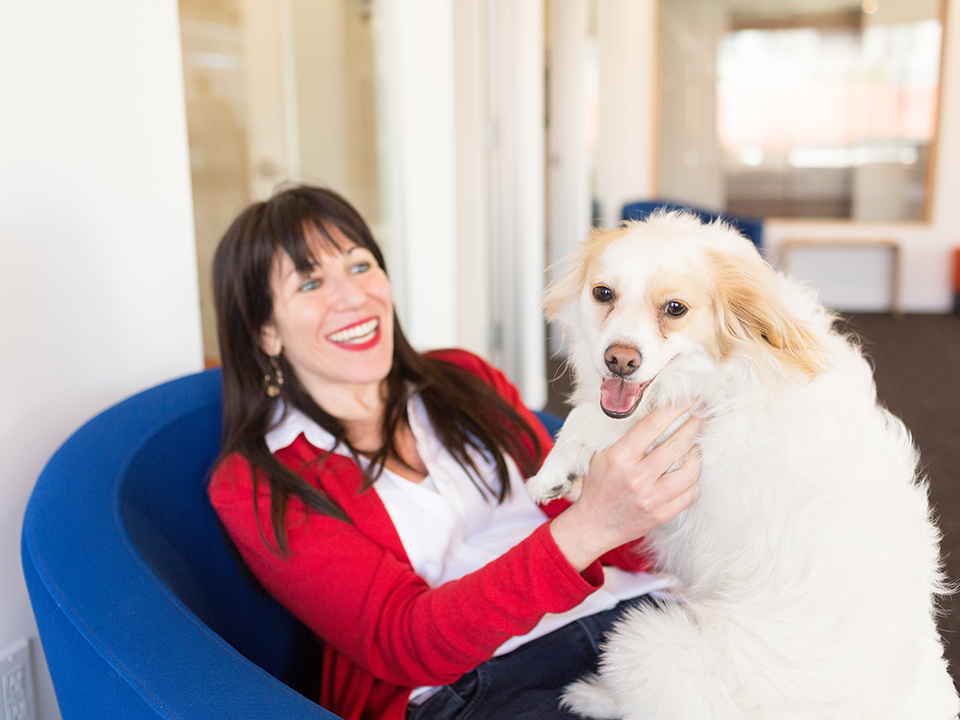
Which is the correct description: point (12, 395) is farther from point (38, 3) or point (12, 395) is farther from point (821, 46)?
point (821, 46)

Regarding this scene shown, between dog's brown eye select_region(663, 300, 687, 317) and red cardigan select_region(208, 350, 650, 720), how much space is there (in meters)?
0.37

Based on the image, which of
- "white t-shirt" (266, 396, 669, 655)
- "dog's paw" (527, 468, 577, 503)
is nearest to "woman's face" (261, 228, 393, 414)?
"white t-shirt" (266, 396, 669, 655)

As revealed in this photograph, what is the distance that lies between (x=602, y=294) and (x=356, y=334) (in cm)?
50

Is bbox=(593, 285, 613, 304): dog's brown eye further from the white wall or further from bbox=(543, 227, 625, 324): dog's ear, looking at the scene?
the white wall

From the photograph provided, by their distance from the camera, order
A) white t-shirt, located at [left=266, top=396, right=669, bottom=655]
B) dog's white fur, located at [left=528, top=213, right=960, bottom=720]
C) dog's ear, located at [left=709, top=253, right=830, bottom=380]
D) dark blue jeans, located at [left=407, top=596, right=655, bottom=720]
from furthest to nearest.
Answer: white t-shirt, located at [left=266, top=396, right=669, bottom=655] → dark blue jeans, located at [left=407, top=596, right=655, bottom=720] → dog's ear, located at [left=709, top=253, right=830, bottom=380] → dog's white fur, located at [left=528, top=213, right=960, bottom=720]

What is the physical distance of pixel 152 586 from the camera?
2.97 ft

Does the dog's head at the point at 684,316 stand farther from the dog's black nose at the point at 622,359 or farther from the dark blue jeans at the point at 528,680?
the dark blue jeans at the point at 528,680

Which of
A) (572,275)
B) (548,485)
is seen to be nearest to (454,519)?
(548,485)

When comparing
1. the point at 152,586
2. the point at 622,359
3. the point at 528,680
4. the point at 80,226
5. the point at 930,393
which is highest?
the point at 80,226

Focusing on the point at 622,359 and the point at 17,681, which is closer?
the point at 622,359

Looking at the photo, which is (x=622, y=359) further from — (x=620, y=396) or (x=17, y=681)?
(x=17, y=681)

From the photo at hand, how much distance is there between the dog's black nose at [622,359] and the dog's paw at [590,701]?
481 mm

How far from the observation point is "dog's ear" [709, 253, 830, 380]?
3.38 ft

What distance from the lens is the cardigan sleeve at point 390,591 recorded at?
40.6 inches
